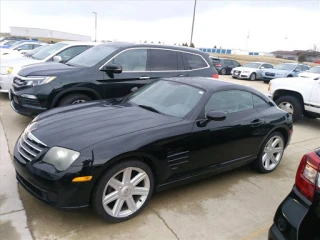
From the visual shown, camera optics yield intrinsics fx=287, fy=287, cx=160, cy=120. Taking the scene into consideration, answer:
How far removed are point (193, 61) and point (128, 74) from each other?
1.72m

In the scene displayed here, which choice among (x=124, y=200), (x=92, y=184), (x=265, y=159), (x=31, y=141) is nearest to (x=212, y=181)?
(x=265, y=159)

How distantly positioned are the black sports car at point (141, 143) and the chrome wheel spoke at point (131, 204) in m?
0.01

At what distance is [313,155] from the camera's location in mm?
2143

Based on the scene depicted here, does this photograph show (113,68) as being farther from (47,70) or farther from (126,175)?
(126,175)

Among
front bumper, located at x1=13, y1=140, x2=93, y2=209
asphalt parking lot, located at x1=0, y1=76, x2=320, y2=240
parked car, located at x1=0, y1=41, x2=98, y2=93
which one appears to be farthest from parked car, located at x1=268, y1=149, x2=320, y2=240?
parked car, located at x1=0, y1=41, x2=98, y2=93

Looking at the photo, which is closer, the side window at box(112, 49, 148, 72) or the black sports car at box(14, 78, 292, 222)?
the black sports car at box(14, 78, 292, 222)

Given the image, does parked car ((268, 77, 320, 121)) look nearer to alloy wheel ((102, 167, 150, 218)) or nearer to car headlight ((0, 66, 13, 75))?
alloy wheel ((102, 167, 150, 218))

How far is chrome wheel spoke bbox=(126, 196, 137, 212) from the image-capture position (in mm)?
2949

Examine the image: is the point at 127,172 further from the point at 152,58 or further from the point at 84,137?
the point at 152,58

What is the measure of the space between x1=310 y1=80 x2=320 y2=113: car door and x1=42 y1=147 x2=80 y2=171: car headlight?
21.4 feet

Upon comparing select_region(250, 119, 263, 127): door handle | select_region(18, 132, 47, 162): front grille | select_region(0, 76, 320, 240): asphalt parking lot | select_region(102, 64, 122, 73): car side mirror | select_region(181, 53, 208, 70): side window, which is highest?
select_region(181, 53, 208, 70): side window

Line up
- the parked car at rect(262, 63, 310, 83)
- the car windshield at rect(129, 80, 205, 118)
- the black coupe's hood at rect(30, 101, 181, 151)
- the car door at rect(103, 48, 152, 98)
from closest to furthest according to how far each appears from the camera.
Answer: the black coupe's hood at rect(30, 101, 181, 151) < the car windshield at rect(129, 80, 205, 118) < the car door at rect(103, 48, 152, 98) < the parked car at rect(262, 63, 310, 83)

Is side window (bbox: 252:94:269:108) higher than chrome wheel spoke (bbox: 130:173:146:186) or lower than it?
higher

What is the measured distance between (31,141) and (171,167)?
1495 millimetres
